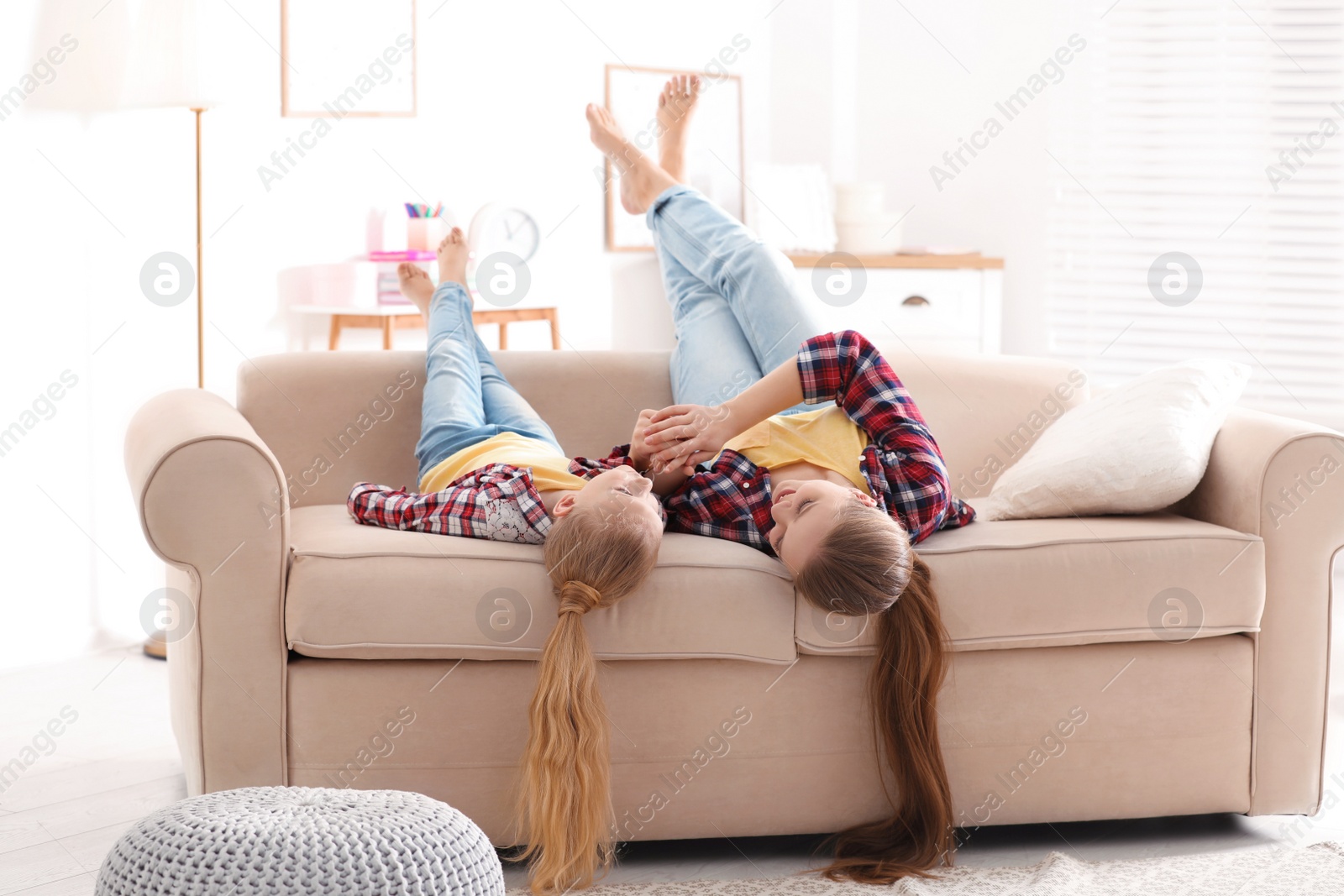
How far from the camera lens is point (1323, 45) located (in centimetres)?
366

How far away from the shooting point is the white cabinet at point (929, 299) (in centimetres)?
403

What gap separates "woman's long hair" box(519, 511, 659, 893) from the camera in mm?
1575

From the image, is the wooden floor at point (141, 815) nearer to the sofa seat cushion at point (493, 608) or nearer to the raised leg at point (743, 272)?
the sofa seat cushion at point (493, 608)

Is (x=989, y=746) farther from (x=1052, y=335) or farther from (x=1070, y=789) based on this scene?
(x=1052, y=335)

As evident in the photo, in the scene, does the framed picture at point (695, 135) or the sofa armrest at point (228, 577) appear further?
the framed picture at point (695, 135)

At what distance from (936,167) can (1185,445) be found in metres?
2.64

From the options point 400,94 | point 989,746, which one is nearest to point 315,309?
point 400,94

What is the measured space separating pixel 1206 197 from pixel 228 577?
11.0 feet

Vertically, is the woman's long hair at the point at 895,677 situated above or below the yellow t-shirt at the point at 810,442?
below
